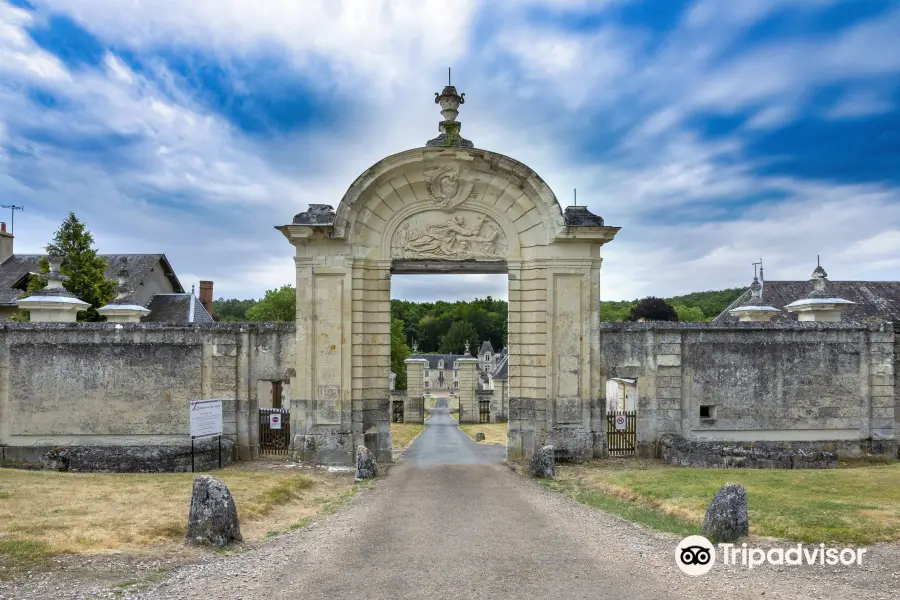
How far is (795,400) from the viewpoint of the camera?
50.1 ft

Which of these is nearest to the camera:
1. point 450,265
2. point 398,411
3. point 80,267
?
point 450,265

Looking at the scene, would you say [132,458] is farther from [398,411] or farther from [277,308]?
[277,308]

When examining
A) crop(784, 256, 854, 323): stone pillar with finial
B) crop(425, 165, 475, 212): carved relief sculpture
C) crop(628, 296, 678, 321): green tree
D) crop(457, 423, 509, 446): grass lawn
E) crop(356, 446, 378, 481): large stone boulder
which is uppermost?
crop(425, 165, 475, 212): carved relief sculpture

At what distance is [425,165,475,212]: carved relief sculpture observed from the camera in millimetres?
14758

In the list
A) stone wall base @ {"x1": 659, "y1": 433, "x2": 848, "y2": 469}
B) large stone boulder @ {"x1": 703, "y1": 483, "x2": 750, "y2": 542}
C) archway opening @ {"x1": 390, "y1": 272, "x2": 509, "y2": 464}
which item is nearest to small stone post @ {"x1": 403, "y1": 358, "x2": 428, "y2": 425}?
archway opening @ {"x1": 390, "y1": 272, "x2": 509, "y2": 464}

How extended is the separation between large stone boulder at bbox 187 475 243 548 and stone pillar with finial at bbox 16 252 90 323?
35.2ft

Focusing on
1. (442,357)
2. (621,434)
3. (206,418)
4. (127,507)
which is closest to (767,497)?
(621,434)

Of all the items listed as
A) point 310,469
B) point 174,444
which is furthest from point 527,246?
point 174,444

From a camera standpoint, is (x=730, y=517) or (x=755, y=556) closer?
(x=755, y=556)

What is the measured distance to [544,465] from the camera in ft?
41.3

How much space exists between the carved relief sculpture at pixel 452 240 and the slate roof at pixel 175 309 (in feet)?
53.3

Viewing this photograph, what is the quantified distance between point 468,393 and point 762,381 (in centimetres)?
2113

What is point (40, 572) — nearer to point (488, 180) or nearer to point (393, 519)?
point (393, 519)

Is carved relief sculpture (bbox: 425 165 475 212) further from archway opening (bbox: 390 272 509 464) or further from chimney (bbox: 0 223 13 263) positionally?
chimney (bbox: 0 223 13 263)
